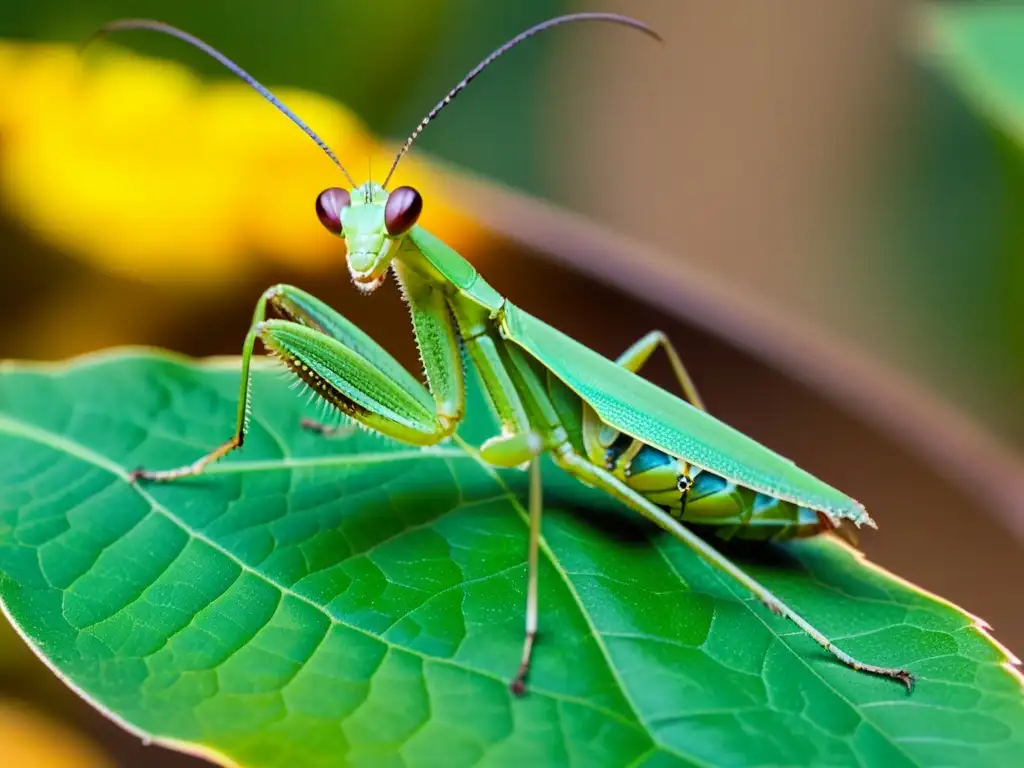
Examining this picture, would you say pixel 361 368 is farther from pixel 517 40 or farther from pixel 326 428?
pixel 517 40

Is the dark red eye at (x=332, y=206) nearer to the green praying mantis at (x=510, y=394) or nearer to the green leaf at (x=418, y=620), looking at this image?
the green praying mantis at (x=510, y=394)

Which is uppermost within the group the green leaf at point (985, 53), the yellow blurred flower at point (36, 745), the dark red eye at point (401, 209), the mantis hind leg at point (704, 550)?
the green leaf at point (985, 53)

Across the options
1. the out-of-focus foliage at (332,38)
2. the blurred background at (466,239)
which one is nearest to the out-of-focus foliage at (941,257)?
the blurred background at (466,239)

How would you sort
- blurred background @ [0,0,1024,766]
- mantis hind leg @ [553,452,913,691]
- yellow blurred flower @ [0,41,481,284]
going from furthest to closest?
yellow blurred flower @ [0,41,481,284] < blurred background @ [0,0,1024,766] < mantis hind leg @ [553,452,913,691]

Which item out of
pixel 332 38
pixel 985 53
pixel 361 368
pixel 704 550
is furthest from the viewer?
pixel 332 38

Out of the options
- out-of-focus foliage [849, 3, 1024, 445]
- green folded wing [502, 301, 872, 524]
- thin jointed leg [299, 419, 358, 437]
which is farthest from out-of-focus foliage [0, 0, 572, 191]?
→ out-of-focus foliage [849, 3, 1024, 445]

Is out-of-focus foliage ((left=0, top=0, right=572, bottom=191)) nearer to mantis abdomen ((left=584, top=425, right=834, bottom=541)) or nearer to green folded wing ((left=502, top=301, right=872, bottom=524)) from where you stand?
→ green folded wing ((left=502, top=301, right=872, bottom=524))

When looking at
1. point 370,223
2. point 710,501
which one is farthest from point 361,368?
point 710,501
